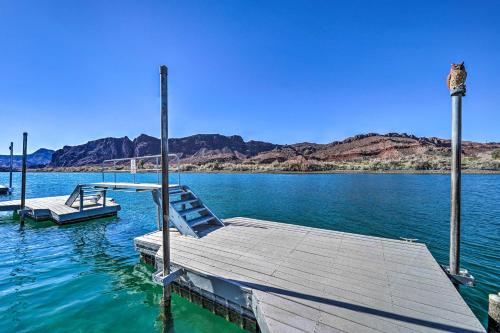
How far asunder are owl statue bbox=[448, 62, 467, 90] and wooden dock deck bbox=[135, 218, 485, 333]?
3815mm

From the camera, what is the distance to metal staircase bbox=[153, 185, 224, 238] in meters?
6.75

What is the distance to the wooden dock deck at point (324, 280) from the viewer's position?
9.99ft

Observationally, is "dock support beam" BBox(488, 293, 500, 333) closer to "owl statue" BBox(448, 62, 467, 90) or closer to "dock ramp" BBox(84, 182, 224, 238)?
"owl statue" BBox(448, 62, 467, 90)

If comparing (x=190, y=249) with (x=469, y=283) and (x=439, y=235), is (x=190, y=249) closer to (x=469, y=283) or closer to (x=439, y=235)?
(x=469, y=283)

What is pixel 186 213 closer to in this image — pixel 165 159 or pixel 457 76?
pixel 165 159

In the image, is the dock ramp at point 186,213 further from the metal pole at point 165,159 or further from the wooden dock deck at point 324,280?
the metal pole at point 165,159

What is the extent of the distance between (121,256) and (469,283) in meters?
10.1

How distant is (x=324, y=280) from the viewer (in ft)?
13.4

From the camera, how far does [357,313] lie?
3162 millimetres

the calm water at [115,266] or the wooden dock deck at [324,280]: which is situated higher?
the wooden dock deck at [324,280]

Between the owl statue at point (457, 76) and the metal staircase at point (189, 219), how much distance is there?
7227 mm

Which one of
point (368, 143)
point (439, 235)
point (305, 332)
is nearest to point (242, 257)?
point (305, 332)

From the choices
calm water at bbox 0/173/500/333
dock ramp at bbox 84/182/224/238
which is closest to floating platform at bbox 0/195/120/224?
calm water at bbox 0/173/500/333

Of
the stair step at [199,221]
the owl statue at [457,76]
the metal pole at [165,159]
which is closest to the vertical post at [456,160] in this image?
the owl statue at [457,76]
